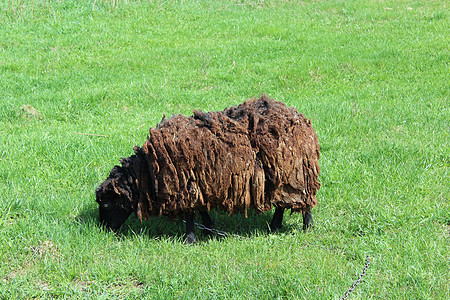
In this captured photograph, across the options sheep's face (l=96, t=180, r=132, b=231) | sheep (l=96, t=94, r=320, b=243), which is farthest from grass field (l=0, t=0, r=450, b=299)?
sheep (l=96, t=94, r=320, b=243)

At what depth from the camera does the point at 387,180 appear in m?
5.38

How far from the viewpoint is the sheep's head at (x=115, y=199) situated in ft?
14.7

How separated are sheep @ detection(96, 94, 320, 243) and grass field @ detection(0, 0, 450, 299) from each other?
37 centimetres

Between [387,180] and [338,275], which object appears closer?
[338,275]

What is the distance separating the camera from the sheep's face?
4555mm

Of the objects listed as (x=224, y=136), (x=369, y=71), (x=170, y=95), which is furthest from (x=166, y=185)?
(x=369, y=71)

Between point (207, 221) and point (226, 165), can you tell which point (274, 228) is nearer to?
point (207, 221)

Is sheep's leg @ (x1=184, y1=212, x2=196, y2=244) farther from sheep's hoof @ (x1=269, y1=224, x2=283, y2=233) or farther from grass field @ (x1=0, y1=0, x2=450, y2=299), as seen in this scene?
sheep's hoof @ (x1=269, y1=224, x2=283, y2=233)

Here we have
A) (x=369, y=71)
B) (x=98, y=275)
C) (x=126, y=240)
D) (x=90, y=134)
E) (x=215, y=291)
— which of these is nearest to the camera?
(x=215, y=291)

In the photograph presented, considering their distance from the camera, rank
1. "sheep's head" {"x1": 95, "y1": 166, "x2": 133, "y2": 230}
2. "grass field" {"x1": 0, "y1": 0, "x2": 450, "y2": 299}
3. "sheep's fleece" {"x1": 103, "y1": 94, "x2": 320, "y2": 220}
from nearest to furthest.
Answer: "grass field" {"x1": 0, "y1": 0, "x2": 450, "y2": 299} < "sheep's fleece" {"x1": 103, "y1": 94, "x2": 320, "y2": 220} < "sheep's head" {"x1": 95, "y1": 166, "x2": 133, "y2": 230}

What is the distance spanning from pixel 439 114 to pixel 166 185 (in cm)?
486

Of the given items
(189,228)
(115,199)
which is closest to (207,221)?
(189,228)

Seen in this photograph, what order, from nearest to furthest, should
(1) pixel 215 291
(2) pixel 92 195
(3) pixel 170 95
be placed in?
(1) pixel 215 291 → (2) pixel 92 195 → (3) pixel 170 95

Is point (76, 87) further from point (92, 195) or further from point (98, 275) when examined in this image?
point (98, 275)
